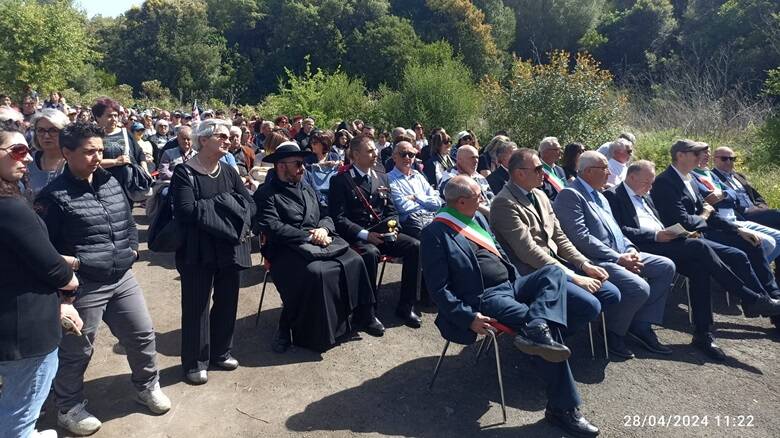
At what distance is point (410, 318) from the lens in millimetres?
5477

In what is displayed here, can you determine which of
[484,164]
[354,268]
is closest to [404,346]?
[354,268]

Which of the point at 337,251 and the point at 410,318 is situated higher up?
the point at 337,251

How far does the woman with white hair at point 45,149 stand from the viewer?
415cm

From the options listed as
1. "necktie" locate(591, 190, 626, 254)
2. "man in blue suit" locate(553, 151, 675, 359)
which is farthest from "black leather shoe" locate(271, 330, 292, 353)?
"necktie" locate(591, 190, 626, 254)

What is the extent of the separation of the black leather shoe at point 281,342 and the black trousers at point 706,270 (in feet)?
12.3

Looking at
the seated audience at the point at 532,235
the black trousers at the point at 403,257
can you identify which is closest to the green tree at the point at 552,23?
the black trousers at the point at 403,257

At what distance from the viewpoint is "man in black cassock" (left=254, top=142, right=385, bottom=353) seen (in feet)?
15.9

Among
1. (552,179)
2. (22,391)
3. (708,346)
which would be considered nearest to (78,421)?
(22,391)

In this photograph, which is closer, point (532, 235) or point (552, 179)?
point (532, 235)

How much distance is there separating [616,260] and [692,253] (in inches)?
35.6

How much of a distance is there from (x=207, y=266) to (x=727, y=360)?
4.56m

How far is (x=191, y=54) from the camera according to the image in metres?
44.8

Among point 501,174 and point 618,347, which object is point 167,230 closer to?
point 618,347

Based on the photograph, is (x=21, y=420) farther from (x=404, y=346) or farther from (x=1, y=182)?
(x=404, y=346)
